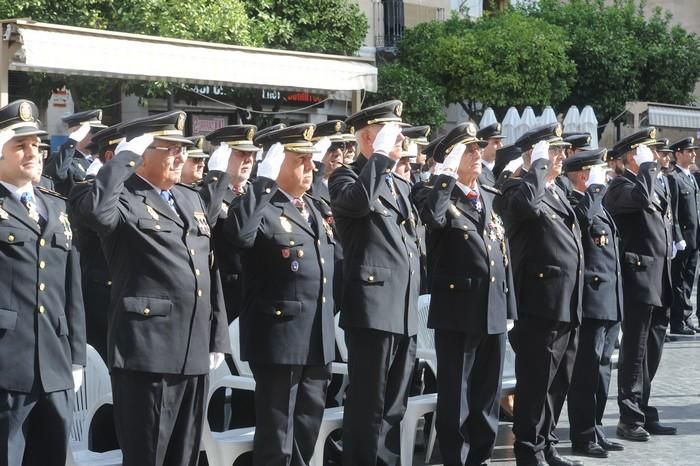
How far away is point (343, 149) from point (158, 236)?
318 centimetres

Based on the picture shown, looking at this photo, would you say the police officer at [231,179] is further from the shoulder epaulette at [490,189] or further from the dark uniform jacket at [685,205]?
the dark uniform jacket at [685,205]

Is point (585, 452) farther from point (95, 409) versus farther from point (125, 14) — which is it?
point (125, 14)

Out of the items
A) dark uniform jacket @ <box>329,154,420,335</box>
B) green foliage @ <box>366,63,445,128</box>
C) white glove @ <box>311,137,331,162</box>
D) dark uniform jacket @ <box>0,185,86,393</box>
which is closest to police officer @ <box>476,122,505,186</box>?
white glove @ <box>311,137,331,162</box>

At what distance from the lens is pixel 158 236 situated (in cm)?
497

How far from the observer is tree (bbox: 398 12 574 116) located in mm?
23516

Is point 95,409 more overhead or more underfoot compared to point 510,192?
more underfoot

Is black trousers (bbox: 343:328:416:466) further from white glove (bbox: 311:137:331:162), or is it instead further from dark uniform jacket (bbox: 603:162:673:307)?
dark uniform jacket (bbox: 603:162:673:307)

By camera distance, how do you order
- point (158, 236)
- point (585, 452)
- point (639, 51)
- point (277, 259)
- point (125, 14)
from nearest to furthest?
1. point (158, 236)
2. point (277, 259)
3. point (585, 452)
4. point (125, 14)
5. point (639, 51)

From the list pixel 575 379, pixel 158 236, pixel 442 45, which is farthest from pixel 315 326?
pixel 442 45

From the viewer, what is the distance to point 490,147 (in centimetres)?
920

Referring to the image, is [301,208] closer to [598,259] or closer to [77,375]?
[77,375]

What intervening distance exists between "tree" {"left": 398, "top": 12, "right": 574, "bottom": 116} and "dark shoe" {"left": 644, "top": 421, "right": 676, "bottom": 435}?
15.9 metres

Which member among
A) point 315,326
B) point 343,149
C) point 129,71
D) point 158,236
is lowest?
point 315,326

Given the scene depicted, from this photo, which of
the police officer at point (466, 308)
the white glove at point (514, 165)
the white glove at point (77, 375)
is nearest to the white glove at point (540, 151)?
the white glove at point (514, 165)
